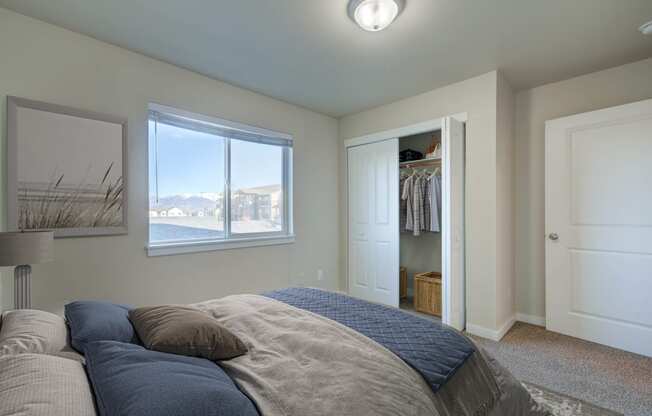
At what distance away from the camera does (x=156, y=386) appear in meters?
0.73

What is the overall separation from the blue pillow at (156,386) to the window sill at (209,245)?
1.66 metres

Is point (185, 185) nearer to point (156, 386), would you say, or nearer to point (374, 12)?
point (374, 12)

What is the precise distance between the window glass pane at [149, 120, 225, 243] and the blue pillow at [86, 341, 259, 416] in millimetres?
1818

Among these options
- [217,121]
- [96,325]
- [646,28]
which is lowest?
[96,325]

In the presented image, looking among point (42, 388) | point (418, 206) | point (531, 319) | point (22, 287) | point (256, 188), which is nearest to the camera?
point (42, 388)

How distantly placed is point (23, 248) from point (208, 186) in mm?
1456

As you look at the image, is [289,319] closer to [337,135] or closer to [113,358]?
[113,358]

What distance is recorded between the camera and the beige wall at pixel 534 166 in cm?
288

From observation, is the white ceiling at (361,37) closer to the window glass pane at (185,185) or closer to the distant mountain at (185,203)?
the window glass pane at (185,185)

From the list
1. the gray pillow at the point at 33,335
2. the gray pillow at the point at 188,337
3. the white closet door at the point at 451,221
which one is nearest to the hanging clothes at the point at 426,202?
A: the white closet door at the point at 451,221

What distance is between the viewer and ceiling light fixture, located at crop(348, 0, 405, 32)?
180 centimetres

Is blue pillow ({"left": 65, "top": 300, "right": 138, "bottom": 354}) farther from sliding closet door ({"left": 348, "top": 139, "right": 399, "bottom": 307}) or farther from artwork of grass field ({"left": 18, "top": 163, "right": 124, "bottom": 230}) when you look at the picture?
sliding closet door ({"left": 348, "top": 139, "right": 399, "bottom": 307})

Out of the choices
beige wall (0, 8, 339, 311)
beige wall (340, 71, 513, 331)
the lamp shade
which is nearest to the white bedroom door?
beige wall (340, 71, 513, 331)

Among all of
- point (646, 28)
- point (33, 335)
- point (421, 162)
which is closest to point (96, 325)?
point (33, 335)
